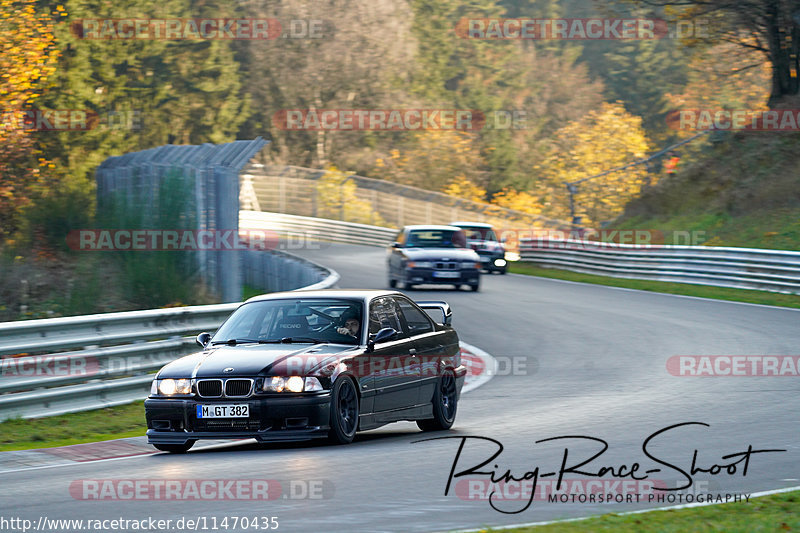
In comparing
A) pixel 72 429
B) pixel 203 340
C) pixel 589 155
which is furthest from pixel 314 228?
pixel 203 340

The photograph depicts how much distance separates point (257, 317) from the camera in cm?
1091

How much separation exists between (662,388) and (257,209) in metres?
46.4

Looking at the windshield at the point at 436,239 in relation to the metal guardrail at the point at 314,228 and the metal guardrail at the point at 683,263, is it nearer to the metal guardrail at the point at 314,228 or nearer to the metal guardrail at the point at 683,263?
the metal guardrail at the point at 683,263

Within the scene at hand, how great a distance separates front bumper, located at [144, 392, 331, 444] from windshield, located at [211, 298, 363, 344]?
0.93 meters

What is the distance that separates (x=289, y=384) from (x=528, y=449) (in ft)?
6.41

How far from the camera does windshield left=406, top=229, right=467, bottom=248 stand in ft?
95.5

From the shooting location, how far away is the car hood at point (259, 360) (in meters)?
9.73

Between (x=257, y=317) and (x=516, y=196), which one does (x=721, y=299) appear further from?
(x=516, y=196)

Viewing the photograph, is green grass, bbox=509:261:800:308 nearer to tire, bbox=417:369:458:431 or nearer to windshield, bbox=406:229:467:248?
windshield, bbox=406:229:467:248

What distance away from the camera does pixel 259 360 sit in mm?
9859

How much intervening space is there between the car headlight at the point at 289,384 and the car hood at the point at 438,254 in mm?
18277

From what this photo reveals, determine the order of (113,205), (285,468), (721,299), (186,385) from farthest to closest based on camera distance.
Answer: (721,299)
(113,205)
(186,385)
(285,468)

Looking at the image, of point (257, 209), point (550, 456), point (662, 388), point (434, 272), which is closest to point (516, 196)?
point (257, 209)

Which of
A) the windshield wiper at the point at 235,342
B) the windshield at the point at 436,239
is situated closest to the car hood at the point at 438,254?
the windshield at the point at 436,239
